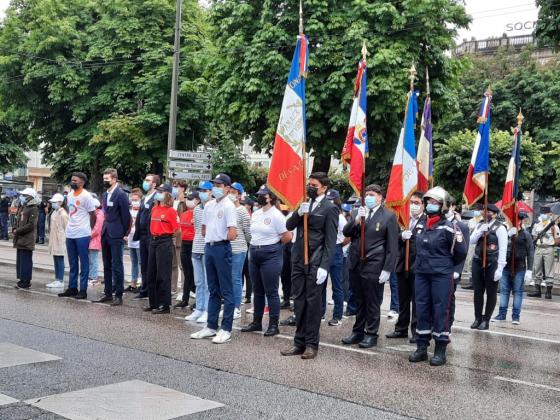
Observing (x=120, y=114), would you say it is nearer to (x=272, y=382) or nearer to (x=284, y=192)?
(x=284, y=192)

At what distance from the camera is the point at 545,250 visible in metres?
16.9

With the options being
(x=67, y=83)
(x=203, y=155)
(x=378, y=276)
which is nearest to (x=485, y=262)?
(x=378, y=276)

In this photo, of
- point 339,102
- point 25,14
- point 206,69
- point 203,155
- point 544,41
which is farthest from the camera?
point 25,14

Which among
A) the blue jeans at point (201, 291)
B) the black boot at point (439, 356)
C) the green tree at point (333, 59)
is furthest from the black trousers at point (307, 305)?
the green tree at point (333, 59)

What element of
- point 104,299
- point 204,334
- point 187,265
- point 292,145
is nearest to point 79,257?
point 104,299

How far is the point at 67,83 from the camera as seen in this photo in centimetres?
2919

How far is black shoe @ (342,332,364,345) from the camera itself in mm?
8797

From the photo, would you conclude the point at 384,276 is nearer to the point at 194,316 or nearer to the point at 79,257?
the point at 194,316

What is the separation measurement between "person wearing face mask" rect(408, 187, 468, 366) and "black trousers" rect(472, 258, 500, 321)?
99.2 inches

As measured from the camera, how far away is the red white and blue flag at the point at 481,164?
36.1 feet

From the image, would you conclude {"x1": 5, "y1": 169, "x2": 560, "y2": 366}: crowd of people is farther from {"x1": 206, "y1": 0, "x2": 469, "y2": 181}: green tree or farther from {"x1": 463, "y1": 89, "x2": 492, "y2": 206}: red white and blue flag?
{"x1": 206, "y1": 0, "x2": 469, "y2": 181}: green tree

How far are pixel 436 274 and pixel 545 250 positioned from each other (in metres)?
10.0

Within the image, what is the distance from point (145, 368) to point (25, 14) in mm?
28372

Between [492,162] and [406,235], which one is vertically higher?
[492,162]
